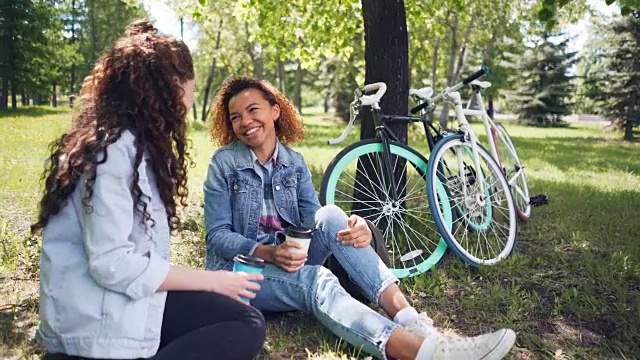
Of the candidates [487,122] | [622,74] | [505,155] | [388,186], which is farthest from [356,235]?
[622,74]

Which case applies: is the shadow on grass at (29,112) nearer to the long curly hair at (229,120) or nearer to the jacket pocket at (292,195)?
the long curly hair at (229,120)

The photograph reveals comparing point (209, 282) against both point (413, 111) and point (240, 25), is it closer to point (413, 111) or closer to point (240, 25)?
point (413, 111)

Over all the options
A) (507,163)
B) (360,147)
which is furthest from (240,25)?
(360,147)

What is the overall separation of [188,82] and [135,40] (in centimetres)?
24

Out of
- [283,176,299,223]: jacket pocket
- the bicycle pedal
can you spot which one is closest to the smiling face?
[283,176,299,223]: jacket pocket

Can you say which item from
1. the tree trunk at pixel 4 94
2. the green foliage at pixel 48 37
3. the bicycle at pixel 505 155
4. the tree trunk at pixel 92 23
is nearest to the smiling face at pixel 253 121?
the bicycle at pixel 505 155

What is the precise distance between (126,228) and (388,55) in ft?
10.1

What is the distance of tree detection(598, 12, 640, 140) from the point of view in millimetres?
19344

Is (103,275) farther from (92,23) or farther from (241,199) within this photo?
(92,23)

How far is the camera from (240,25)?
2275 centimetres

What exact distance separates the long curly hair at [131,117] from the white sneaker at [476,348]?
3.96ft

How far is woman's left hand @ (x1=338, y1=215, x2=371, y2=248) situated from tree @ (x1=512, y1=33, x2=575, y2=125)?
27.1 metres

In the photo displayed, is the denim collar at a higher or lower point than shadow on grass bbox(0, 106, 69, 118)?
lower

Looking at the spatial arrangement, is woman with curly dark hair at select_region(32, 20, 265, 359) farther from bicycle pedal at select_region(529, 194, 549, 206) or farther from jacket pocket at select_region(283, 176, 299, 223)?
bicycle pedal at select_region(529, 194, 549, 206)
